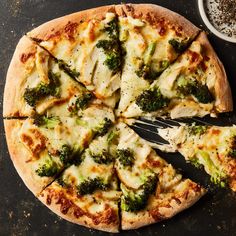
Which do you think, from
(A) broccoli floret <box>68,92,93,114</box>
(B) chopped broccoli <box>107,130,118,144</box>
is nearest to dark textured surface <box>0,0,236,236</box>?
(B) chopped broccoli <box>107,130,118,144</box>

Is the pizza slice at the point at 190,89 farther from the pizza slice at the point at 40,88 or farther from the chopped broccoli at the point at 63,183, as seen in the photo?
the chopped broccoli at the point at 63,183

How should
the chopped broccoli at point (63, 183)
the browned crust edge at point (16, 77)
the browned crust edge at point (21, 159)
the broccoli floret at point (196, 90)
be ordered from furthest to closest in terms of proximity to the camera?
the browned crust edge at point (16, 77), the browned crust edge at point (21, 159), the chopped broccoli at point (63, 183), the broccoli floret at point (196, 90)

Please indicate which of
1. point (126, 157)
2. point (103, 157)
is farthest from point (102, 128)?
point (126, 157)

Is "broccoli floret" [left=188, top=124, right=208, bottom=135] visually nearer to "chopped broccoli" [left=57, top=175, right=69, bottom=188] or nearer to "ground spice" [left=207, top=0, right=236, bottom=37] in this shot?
"ground spice" [left=207, top=0, right=236, bottom=37]

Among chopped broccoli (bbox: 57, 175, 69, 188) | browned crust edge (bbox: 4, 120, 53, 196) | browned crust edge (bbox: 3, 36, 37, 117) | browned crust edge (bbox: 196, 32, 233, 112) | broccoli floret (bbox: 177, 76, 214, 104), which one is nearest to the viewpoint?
broccoli floret (bbox: 177, 76, 214, 104)

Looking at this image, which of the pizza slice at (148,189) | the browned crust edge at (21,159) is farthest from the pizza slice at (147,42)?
the browned crust edge at (21,159)

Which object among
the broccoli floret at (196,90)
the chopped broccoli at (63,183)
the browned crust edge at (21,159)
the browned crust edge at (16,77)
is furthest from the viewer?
the browned crust edge at (16,77)

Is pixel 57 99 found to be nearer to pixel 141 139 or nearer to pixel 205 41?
pixel 141 139

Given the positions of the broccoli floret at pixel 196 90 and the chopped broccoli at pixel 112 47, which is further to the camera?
the chopped broccoli at pixel 112 47
